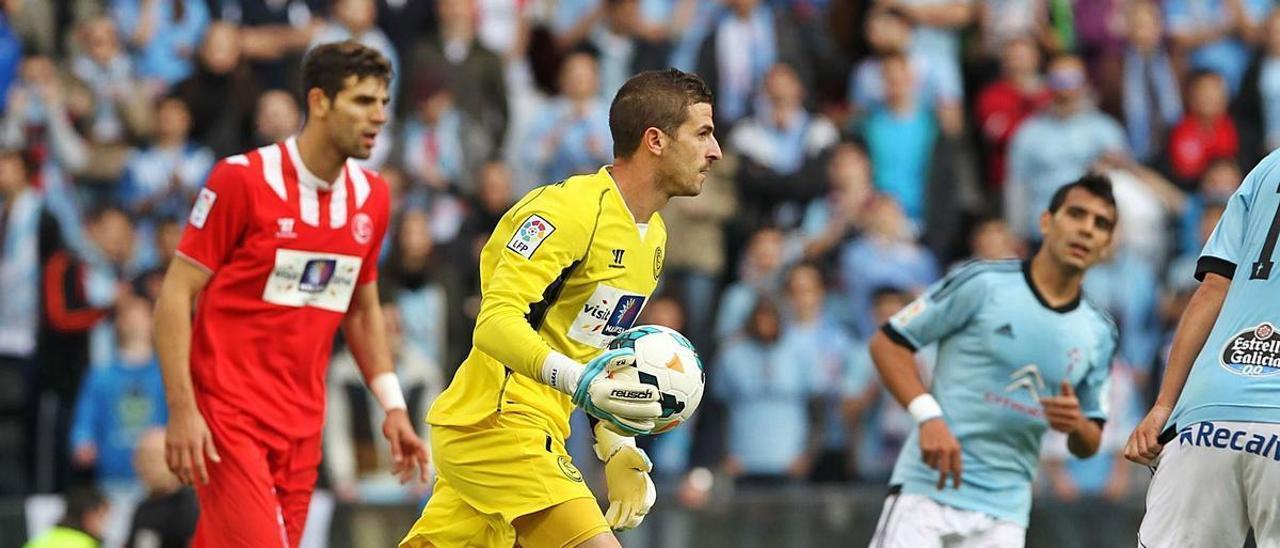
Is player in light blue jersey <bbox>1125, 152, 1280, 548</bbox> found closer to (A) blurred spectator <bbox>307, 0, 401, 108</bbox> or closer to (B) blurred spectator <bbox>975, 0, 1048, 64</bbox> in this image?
(A) blurred spectator <bbox>307, 0, 401, 108</bbox>

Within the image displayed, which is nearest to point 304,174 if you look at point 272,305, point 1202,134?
point 272,305

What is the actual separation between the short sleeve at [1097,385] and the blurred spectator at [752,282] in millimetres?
5511

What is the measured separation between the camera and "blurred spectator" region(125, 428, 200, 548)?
39.2ft

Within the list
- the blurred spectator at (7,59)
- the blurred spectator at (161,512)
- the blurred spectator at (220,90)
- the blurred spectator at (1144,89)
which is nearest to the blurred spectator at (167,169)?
the blurred spectator at (220,90)

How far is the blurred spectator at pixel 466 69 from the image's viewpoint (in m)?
16.1

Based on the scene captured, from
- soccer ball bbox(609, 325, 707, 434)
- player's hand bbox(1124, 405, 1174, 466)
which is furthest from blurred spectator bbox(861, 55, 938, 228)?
soccer ball bbox(609, 325, 707, 434)

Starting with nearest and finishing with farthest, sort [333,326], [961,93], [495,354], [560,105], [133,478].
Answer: [495,354] → [333,326] → [133,478] → [560,105] → [961,93]

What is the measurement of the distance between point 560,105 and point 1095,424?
755 cm

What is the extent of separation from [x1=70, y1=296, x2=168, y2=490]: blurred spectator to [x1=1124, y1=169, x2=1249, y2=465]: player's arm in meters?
8.34

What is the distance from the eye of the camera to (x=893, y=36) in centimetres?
1669

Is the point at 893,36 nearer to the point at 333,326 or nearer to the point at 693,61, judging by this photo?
the point at 693,61

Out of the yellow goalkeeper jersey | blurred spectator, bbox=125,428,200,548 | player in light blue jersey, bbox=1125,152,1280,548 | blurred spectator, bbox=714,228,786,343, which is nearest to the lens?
player in light blue jersey, bbox=1125,152,1280,548

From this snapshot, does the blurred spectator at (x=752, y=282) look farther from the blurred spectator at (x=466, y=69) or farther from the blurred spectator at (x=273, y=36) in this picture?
the blurred spectator at (x=273, y=36)

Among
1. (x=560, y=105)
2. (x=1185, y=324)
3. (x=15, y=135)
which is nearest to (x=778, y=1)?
(x=560, y=105)
